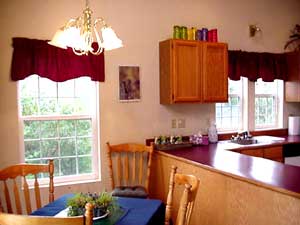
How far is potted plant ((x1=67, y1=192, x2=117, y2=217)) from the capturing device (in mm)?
1804

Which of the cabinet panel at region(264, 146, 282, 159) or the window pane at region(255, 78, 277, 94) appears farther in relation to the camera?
the window pane at region(255, 78, 277, 94)

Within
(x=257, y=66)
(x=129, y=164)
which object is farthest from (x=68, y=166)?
(x=257, y=66)

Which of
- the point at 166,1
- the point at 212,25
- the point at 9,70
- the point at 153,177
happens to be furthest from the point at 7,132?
the point at 212,25

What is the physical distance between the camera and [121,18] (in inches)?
140

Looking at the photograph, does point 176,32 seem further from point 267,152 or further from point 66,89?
point 267,152

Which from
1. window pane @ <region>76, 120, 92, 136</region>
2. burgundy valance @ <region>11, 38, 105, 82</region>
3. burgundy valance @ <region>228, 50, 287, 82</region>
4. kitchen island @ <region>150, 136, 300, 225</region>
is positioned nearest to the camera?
kitchen island @ <region>150, 136, 300, 225</region>

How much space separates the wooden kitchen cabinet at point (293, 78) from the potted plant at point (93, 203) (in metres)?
3.62

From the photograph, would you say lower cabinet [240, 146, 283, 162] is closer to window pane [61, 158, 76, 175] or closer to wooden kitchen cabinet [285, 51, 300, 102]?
wooden kitchen cabinet [285, 51, 300, 102]

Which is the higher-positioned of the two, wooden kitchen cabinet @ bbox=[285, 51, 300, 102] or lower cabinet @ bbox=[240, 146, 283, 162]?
wooden kitchen cabinet @ bbox=[285, 51, 300, 102]

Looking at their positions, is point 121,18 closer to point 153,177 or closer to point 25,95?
point 25,95

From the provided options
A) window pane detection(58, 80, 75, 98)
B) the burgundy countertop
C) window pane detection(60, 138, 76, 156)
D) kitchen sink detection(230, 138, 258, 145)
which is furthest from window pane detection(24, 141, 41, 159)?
kitchen sink detection(230, 138, 258, 145)

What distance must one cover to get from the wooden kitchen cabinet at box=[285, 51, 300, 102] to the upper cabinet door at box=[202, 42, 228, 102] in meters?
1.33

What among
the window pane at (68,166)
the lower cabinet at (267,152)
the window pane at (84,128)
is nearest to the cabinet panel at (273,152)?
the lower cabinet at (267,152)

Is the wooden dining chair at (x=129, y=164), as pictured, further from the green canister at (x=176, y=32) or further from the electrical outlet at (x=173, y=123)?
the green canister at (x=176, y=32)
